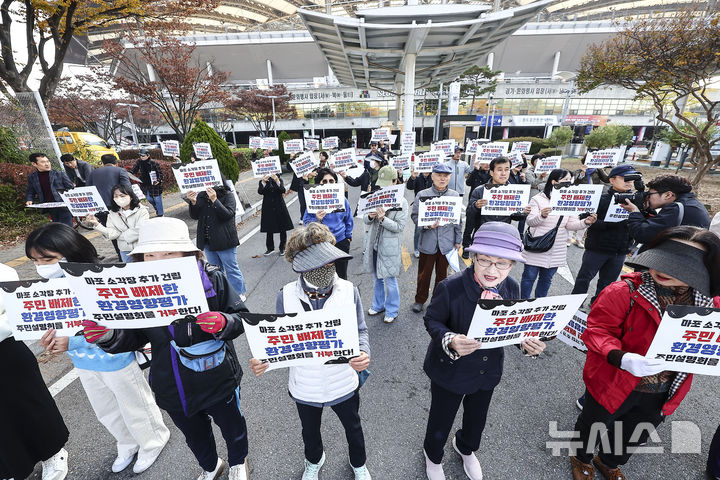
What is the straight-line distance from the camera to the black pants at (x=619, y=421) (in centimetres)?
204

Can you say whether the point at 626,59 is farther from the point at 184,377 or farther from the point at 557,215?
the point at 184,377

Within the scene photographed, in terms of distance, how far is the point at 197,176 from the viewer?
4.38 m

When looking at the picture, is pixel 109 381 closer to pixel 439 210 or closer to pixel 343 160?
Result: pixel 439 210

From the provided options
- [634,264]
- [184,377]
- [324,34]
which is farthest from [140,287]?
[324,34]

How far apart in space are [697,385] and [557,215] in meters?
2.31

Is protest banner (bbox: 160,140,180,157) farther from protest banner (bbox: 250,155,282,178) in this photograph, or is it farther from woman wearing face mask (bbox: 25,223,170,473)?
woman wearing face mask (bbox: 25,223,170,473)

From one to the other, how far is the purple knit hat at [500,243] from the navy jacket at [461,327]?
220mm

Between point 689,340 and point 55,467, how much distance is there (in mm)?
4538

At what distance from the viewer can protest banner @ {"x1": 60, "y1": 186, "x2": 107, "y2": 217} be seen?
16.3ft

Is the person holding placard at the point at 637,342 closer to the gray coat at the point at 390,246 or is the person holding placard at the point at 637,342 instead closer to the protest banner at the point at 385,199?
the gray coat at the point at 390,246

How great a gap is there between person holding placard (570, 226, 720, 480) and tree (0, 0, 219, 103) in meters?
12.3

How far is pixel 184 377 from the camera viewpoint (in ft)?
6.45

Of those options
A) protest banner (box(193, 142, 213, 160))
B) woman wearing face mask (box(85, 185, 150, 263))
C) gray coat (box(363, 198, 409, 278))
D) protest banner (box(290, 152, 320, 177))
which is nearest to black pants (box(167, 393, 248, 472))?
gray coat (box(363, 198, 409, 278))

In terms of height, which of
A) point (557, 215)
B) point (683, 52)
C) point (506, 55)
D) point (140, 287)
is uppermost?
point (506, 55)
